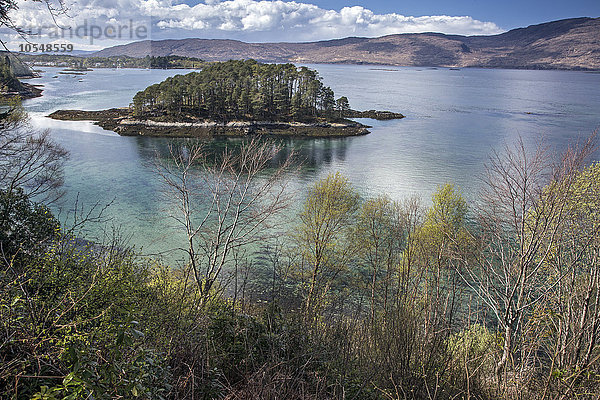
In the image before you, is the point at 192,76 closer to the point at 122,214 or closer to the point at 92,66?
the point at 122,214

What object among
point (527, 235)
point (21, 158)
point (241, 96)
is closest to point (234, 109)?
point (241, 96)

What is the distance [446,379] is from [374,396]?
1.10 m

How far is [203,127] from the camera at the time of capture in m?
47.4

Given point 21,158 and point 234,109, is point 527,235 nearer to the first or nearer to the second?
point 21,158

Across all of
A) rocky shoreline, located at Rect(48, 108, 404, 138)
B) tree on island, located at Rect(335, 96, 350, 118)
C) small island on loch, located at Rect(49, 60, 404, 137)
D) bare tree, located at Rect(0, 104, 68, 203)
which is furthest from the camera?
tree on island, located at Rect(335, 96, 350, 118)

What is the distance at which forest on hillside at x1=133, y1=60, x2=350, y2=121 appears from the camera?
168ft

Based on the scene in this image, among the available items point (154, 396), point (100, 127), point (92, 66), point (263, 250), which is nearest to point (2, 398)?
point (154, 396)

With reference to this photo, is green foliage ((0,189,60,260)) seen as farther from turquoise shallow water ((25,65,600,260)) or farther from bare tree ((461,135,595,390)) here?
bare tree ((461,135,595,390))

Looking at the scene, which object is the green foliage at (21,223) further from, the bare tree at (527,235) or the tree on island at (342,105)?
the tree on island at (342,105)

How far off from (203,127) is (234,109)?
22.5 ft

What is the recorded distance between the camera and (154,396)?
3.40 m

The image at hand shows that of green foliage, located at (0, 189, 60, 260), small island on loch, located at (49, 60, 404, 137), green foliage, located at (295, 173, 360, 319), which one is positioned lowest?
green foliage, located at (295, 173, 360, 319)

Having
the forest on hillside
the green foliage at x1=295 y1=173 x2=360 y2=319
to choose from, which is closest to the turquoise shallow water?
the green foliage at x1=295 y1=173 x2=360 y2=319

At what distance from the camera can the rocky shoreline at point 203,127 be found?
45188mm
